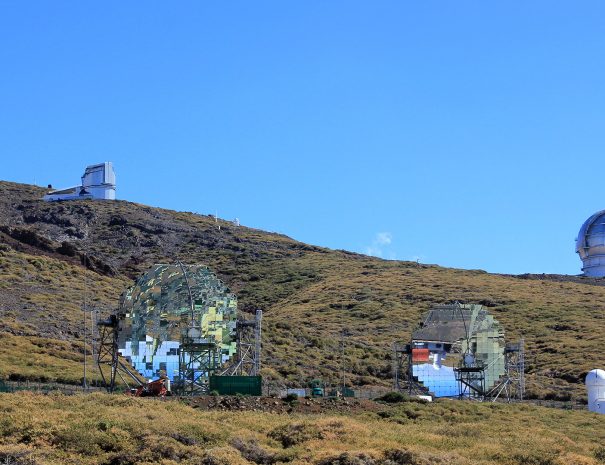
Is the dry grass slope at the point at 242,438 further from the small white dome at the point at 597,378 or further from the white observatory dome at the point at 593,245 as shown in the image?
the white observatory dome at the point at 593,245

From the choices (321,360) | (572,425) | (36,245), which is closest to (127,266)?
(36,245)

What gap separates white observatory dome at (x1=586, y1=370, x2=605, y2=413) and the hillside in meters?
11.0

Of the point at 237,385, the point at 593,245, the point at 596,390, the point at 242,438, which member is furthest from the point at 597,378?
the point at 593,245

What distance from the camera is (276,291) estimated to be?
416 ft

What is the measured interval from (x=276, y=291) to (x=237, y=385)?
7378cm

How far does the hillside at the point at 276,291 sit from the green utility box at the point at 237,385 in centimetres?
1135

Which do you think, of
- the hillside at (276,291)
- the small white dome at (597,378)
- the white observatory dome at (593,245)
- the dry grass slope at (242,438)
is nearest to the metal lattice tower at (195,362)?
the dry grass slope at (242,438)

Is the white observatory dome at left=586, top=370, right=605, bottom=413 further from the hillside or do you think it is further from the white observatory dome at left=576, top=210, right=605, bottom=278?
the white observatory dome at left=576, top=210, right=605, bottom=278

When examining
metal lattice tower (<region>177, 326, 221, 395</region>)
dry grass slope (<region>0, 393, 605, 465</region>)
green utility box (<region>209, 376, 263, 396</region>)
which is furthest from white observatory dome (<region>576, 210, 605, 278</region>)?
green utility box (<region>209, 376, 263, 396</region>)

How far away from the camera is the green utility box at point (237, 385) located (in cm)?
5288

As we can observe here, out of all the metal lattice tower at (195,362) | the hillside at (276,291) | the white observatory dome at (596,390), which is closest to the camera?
the metal lattice tower at (195,362)

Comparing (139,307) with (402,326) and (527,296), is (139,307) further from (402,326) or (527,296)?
(527,296)

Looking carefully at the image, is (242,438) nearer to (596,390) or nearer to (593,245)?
(596,390)

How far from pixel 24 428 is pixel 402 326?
6408 cm
